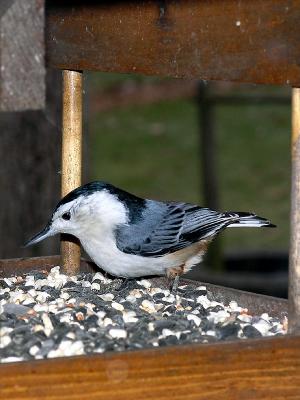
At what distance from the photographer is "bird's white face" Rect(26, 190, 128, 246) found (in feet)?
17.8

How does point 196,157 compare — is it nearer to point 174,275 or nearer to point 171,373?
point 174,275

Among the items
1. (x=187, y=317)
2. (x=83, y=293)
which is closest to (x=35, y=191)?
(x=83, y=293)

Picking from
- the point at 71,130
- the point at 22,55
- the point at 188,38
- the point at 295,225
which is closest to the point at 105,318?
the point at 295,225

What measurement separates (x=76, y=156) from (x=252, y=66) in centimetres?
166

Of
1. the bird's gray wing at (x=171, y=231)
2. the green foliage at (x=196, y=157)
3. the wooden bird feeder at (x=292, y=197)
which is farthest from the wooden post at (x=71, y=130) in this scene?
the green foliage at (x=196, y=157)

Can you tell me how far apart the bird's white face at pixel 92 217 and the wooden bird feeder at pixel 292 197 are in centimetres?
80

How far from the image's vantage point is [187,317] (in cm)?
466

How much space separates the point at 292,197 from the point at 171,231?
1.30 meters

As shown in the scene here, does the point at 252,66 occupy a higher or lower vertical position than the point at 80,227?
higher

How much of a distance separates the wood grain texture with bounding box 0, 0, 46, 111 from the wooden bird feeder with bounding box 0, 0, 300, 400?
646 mm

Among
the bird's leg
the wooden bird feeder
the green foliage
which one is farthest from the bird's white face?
the green foliage

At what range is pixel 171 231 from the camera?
17.7 ft

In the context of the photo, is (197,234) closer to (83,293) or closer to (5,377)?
(83,293)

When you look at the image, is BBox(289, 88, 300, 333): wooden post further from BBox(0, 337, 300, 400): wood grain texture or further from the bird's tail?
the bird's tail
